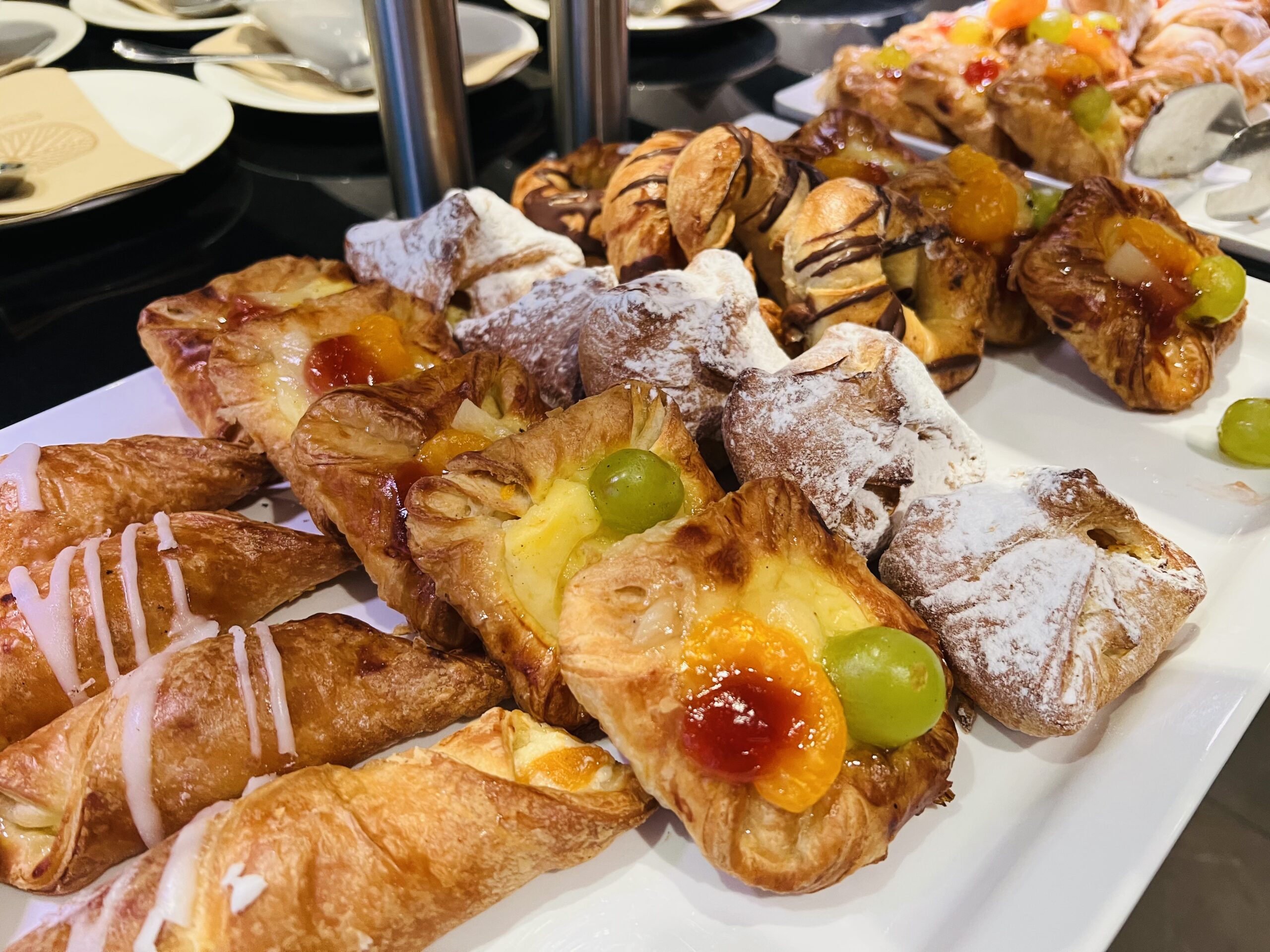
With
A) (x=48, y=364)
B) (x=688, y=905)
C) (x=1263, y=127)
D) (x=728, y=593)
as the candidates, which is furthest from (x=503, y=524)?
(x=1263, y=127)

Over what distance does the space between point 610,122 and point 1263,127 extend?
7.15 feet

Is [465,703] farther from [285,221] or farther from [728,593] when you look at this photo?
[285,221]

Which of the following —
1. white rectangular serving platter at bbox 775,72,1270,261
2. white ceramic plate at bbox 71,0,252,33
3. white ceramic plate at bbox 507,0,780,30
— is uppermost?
white ceramic plate at bbox 71,0,252,33

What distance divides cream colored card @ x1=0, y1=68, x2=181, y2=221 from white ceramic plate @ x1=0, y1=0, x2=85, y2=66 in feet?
1.86

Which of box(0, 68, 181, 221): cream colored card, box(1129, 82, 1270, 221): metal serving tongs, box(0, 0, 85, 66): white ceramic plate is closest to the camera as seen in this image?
box(0, 68, 181, 221): cream colored card

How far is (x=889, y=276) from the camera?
237cm

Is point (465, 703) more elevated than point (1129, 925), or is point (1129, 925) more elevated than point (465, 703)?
point (465, 703)

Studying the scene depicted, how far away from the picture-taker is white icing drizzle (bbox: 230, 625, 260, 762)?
1453mm

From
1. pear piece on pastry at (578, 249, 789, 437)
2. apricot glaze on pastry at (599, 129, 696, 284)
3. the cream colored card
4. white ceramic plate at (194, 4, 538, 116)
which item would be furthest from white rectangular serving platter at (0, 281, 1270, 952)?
white ceramic plate at (194, 4, 538, 116)

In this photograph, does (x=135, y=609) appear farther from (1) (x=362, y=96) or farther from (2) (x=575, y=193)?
(1) (x=362, y=96)

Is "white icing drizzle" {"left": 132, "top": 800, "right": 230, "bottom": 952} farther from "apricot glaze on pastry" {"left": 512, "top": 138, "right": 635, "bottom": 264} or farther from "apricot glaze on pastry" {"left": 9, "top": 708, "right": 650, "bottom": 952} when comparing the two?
"apricot glaze on pastry" {"left": 512, "top": 138, "right": 635, "bottom": 264}

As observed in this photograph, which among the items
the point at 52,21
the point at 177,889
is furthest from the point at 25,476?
the point at 52,21

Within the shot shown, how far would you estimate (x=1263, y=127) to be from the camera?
2.94 m

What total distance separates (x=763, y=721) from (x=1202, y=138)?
299 centimetres
